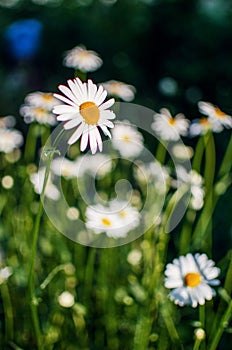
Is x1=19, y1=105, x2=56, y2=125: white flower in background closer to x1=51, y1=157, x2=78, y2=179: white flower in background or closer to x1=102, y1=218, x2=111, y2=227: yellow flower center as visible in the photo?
x1=51, y1=157, x2=78, y2=179: white flower in background

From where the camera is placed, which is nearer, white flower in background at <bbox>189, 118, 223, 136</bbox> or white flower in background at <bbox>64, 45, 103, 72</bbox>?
white flower in background at <bbox>189, 118, 223, 136</bbox>

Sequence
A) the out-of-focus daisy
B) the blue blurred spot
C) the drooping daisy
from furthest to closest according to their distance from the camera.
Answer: the blue blurred spot → the out-of-focus daisy → the drooping daisy

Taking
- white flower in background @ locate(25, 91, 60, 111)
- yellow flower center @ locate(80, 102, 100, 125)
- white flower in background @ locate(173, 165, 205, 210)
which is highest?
white flower in background @ locate(25, 91, 60, 111)

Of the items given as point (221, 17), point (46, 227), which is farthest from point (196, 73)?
point (46, 227)

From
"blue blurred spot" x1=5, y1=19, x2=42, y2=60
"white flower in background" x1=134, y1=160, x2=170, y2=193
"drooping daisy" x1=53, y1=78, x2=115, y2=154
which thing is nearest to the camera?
"drooping daisy" x1=53, y1=78, x2=115, y2=154

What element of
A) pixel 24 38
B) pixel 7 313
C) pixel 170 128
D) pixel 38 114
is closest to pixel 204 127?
pixel 170 128

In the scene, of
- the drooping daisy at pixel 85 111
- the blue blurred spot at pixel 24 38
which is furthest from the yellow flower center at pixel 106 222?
the blue blurred spot at pixel 24 38

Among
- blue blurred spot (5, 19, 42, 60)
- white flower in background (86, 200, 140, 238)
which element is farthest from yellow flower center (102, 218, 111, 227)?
blue blurred spot (5, 19, 42, 60)

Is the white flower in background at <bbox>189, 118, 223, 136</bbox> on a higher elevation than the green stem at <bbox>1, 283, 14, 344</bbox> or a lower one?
higher
